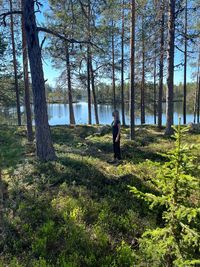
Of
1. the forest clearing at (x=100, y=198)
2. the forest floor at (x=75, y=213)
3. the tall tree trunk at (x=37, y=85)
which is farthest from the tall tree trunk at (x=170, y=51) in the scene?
the tall tree trunk at (x=37, y=85)

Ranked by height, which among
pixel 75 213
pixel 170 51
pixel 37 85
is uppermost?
pixel 170 51

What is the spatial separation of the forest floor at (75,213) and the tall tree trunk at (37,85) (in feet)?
1.95

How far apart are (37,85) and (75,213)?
482cm

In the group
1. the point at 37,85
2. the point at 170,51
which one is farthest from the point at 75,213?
the point at 170,51

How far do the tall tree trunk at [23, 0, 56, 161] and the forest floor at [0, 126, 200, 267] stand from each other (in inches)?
23.4

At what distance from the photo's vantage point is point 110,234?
4.86 meters

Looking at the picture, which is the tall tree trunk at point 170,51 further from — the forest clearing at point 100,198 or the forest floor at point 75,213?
the forest floor at point 75,213

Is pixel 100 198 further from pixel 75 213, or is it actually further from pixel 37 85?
pixel 37 85

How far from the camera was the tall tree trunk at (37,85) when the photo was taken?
8.20m

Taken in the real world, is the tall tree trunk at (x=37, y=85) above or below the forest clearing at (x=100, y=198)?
above

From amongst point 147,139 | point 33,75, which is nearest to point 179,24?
point 147,139

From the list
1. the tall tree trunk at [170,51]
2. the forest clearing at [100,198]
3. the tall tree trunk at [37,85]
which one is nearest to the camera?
the forest clearing at [100,198]

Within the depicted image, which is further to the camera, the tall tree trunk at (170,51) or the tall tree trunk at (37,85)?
the tall tree trunk at (170,51)

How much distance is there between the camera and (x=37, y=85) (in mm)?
8492
